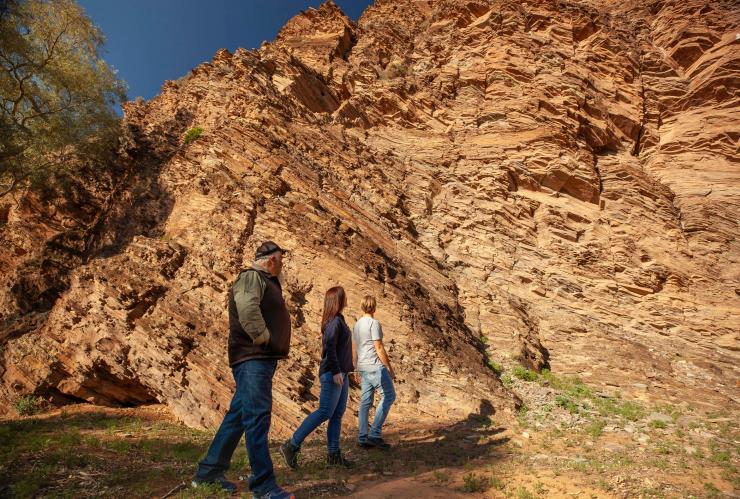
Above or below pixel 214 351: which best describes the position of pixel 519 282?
above

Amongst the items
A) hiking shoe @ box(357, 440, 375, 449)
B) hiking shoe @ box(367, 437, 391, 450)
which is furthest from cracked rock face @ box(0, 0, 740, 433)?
hiking shoe @ box(367, 437, 391, 450)

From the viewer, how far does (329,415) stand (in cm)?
510

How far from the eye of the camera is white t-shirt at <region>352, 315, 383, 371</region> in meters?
5.87

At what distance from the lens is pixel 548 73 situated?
61.7 feet

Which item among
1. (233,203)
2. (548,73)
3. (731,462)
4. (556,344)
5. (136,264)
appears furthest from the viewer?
(548,73)

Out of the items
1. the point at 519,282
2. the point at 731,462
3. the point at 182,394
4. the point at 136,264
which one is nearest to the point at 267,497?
the point at 182,394

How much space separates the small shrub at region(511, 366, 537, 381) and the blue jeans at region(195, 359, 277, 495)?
7467mm

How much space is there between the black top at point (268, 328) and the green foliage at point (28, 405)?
241 inches

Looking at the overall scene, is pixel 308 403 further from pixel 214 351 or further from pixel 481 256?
pixel 481 256

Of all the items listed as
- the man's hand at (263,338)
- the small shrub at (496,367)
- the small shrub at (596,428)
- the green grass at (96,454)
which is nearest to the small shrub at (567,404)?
the small shrub at (596,428)

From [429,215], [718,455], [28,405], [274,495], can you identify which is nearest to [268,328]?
[274,495]

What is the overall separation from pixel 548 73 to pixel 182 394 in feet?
60.5

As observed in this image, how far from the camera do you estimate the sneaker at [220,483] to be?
153 inches

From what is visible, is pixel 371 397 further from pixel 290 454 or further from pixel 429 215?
pixel 429 215
